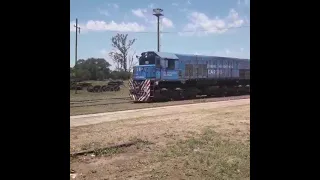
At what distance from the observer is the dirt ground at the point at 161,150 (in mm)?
6203

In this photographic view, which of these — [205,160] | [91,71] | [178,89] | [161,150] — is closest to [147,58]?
[178,89]

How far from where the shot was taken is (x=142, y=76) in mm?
26750

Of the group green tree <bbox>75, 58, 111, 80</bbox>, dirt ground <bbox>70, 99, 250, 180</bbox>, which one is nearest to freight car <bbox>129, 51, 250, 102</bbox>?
dirt ground <bbox>70, 99, 250, 180</bbox>

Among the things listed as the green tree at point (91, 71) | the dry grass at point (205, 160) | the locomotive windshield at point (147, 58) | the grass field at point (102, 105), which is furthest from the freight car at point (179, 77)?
the green tree at point (91, 71)

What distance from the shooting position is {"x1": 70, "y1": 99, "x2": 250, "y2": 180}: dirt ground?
20.4ft

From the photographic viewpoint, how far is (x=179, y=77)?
27.8 m

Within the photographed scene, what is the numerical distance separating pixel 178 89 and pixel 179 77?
45.9 inches

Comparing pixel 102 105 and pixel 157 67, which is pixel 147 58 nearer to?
pixel 157 67

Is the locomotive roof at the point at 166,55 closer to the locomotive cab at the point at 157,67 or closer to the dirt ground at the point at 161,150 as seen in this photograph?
the locomotive cab at the point at 157,67
